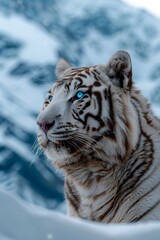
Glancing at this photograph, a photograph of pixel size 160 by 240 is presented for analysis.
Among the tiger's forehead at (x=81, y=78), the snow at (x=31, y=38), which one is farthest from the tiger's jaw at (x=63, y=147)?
the snow at (x=31, y=38)

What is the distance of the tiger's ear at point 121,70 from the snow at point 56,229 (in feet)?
8.37

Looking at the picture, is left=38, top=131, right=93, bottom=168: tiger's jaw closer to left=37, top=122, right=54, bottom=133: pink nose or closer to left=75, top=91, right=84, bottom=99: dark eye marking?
left=37, top=122, right=54, bottom=133: pink nose

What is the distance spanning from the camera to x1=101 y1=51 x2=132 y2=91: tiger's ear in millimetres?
4137

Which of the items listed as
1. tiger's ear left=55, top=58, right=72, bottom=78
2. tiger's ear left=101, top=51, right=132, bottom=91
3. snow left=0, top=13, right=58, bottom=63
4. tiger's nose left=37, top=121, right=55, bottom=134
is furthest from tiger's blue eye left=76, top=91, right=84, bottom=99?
snow left=0, top=13, right=58, bottom=63

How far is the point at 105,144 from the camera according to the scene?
402 centimetres

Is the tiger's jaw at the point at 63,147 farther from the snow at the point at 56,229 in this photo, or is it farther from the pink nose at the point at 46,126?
the snow at the point at 56,229

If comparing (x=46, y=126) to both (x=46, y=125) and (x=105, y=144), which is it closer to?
(x=46, y=125)

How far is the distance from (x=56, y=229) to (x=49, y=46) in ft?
444

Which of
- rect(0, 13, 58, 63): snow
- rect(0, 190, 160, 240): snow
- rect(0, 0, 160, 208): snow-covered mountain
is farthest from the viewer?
rect(0, 13, 58, 63): snow

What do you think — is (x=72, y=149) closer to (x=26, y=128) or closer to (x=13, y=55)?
(x=26, y=128)

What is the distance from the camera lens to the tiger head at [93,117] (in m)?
3.95

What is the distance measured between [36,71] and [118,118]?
121 meters

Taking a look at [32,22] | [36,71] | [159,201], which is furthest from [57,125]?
[32,22]

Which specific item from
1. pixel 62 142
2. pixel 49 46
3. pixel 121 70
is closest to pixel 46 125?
pixel 62 142
